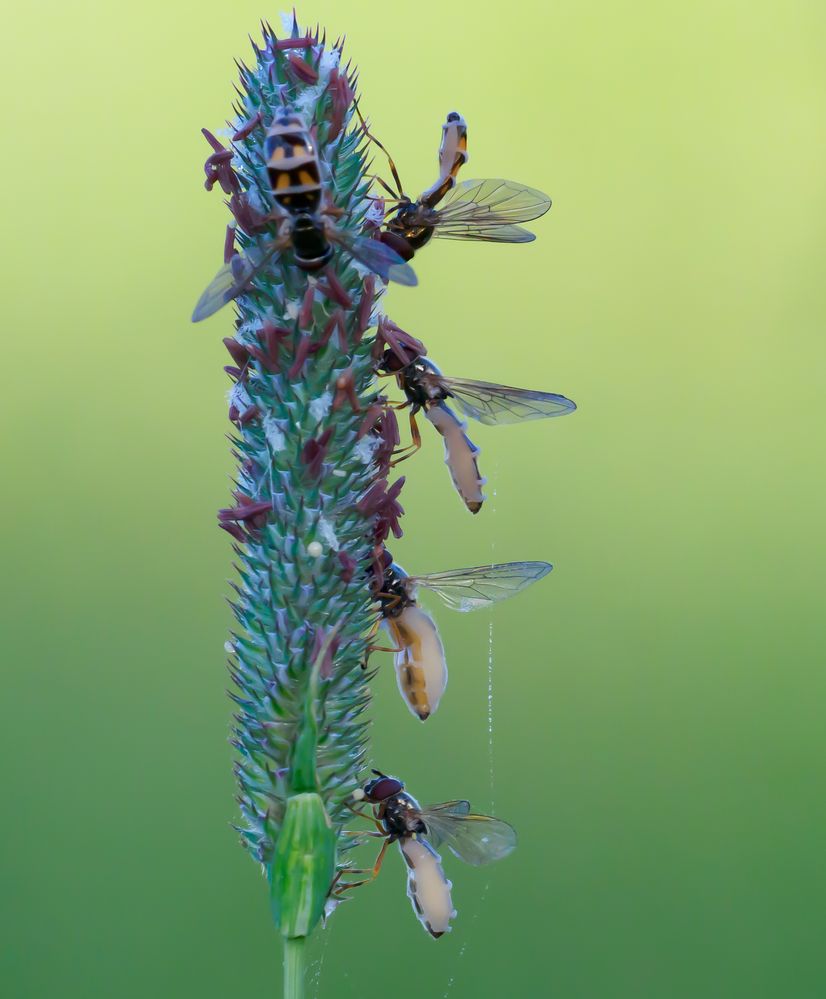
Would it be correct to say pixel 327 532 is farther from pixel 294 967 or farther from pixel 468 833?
pixel 468 833

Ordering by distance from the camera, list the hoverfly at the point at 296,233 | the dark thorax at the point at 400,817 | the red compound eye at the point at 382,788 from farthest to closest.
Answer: the dark thorax at the point at 400,817, the red compound eye at the point at 382,788, the hoverfly at the point at 296,233

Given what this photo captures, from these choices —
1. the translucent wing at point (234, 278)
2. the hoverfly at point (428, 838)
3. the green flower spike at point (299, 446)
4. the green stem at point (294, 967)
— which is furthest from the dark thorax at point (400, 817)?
the translucent wing at point (234, 278)

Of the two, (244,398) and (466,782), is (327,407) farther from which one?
(466,782)

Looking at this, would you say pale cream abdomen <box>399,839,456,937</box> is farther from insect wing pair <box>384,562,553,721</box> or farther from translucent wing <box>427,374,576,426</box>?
translucent wing <box>427,374,576,426</box>

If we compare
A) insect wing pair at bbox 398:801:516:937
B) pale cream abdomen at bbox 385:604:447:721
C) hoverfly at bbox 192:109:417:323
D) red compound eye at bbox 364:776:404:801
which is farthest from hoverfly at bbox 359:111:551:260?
insect wing pair at bbox 398:801:516:937

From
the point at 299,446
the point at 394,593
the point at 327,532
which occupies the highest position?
the point at 299,446

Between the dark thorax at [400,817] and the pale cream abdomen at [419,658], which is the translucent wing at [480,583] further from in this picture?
the dark thorax at [400,817]

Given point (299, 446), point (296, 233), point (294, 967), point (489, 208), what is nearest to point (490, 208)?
point (489, 208)

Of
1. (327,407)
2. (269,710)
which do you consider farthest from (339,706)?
(327,407)
